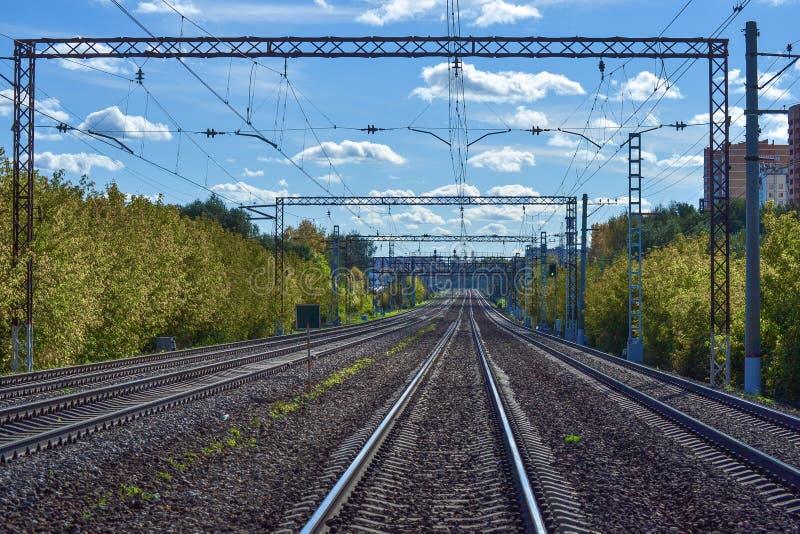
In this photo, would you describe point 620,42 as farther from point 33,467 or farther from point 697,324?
point 33,467

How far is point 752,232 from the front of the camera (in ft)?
77.8

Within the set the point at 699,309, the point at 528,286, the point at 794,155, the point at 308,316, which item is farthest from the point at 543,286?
the point at 794,155

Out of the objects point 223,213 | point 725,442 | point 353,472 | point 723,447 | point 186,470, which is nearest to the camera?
point 353,472

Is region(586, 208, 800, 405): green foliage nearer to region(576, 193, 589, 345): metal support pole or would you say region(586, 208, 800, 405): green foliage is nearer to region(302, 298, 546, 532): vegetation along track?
region(576, 193, 589, 345): metal support pole

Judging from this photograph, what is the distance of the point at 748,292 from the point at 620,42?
856cm

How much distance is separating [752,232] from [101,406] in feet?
58.0

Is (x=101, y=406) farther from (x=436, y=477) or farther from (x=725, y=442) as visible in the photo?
(x=725, y=442)

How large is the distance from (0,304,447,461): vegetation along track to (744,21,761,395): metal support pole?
581 inches

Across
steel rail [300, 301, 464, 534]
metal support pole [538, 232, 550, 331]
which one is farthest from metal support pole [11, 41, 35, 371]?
metal support pole [538, 232, 550, 331]

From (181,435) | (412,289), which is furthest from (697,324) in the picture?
(412,289)

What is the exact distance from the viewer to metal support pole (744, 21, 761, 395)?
77.6ft

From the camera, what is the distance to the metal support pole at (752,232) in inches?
931

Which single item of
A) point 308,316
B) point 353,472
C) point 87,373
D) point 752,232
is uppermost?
point 752,232

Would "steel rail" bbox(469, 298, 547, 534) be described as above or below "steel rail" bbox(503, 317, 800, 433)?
above
